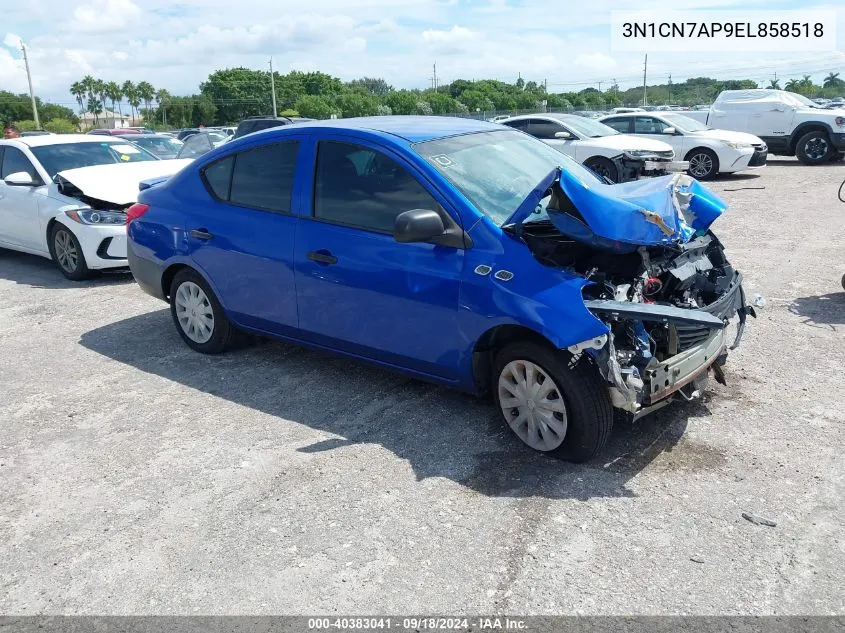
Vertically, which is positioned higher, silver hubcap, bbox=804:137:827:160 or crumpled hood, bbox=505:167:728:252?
crumpled hood, bbox=505:167:728:252

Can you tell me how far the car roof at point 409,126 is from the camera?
15.6ft

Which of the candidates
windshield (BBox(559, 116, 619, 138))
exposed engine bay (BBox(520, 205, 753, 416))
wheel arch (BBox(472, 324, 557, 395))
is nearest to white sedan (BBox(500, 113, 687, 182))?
windshield (BBox(559, 116, 619, 138))

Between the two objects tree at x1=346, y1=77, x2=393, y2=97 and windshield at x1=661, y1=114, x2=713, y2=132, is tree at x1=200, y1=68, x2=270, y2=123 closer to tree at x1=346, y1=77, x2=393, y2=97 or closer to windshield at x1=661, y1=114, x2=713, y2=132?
tree at x1=346, y1=77, x2=393, y2=97

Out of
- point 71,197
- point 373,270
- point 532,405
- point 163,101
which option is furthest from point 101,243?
point 163,101

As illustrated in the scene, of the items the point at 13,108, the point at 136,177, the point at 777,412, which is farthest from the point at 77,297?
the point at 13,108

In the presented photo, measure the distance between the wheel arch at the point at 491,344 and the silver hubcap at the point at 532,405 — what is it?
0.14 m

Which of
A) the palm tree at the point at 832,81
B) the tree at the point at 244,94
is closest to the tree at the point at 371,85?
the tree at the point at 244,94

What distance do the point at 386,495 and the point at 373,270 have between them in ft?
4.57

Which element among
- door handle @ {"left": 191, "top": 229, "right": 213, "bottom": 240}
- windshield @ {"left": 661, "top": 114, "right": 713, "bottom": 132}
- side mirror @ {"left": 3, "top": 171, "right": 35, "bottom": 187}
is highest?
windshield @ {"left": 661, "top": 114, "right": 713, "bottom": 132}

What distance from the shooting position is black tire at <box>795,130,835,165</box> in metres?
18.8

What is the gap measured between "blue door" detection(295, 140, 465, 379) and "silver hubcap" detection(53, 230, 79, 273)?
4883 mm

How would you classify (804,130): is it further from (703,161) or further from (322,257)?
(322,257)

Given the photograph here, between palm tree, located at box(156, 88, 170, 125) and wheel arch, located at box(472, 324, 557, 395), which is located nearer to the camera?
wheel arch, located at box(472, 324, 557, 395)

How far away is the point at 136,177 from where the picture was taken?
Answer: 30.3ft
